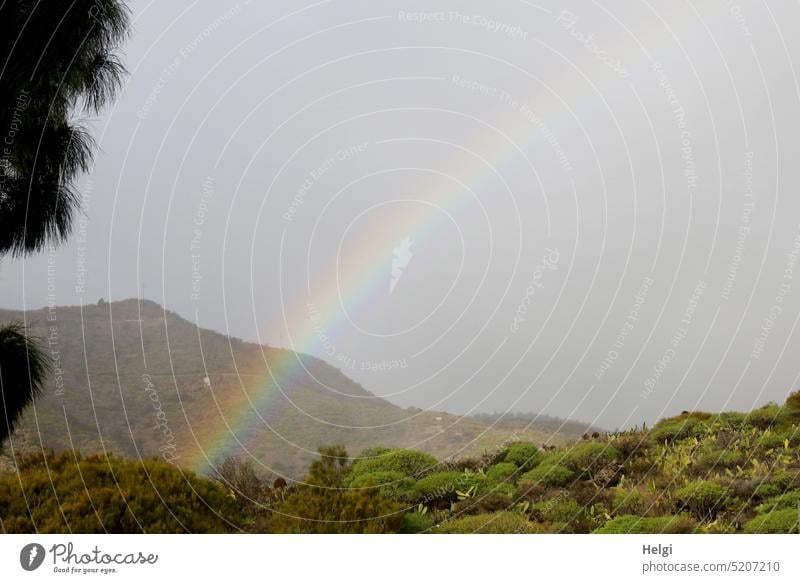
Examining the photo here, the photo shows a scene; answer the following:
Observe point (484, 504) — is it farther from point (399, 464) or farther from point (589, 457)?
point (589, 457)

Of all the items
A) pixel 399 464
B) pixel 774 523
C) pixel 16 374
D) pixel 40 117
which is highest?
pixel 40 117

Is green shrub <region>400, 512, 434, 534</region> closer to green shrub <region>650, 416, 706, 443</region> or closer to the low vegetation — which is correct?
the low vegetation

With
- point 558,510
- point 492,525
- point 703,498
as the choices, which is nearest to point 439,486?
point 492,525

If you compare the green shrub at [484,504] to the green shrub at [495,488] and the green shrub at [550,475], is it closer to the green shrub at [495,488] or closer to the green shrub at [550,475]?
the green shrub at [495,488]
